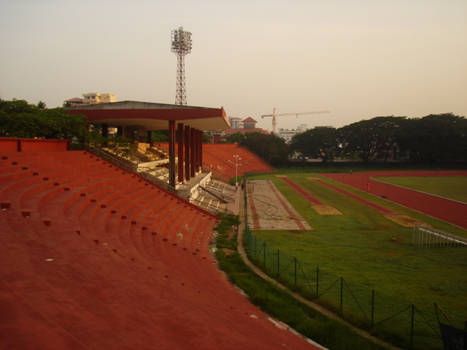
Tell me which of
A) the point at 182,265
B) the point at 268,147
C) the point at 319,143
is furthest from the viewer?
the point at 319,143

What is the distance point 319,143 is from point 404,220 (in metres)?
63.8

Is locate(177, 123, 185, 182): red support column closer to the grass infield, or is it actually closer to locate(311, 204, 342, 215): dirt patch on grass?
locate(311, 204, 342, 215): dirt patch on grass

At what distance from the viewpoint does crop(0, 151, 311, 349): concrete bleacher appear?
4617mm

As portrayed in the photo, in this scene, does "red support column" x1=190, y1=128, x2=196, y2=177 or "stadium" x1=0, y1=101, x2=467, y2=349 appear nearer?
"stadium" x1=0, y1=101, x2=467, y2=349

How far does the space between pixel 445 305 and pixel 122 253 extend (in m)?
10.6

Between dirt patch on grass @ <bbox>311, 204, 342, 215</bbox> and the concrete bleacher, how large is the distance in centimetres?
1511

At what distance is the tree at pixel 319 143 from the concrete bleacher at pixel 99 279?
75.8m

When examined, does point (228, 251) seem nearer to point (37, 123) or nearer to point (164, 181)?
point (164, 181)

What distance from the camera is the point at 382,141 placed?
8231cm

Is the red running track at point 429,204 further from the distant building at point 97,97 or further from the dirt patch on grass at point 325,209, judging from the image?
the distant building at point 97,97

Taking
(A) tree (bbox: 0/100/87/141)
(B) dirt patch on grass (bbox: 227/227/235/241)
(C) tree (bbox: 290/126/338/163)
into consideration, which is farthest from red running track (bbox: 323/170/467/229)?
(C) tree (bbox: 290/126/338/163)

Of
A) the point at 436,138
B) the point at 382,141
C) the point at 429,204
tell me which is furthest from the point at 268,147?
the point at 429,204

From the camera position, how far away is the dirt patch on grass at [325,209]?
27897 mm

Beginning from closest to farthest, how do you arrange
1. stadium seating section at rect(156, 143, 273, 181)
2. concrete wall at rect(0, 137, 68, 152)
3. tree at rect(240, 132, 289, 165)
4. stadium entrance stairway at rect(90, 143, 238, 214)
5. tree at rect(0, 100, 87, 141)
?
concrete wall at rect(0, 137, 68, 152) < tree at rect(0, 100, 87, 141) < stadium entrance stairway at rect(90, 143, 238, 214) < stadium seating section at rect(156, 143, 273, 181) < tree at rect(240, 132, 289, 165)
